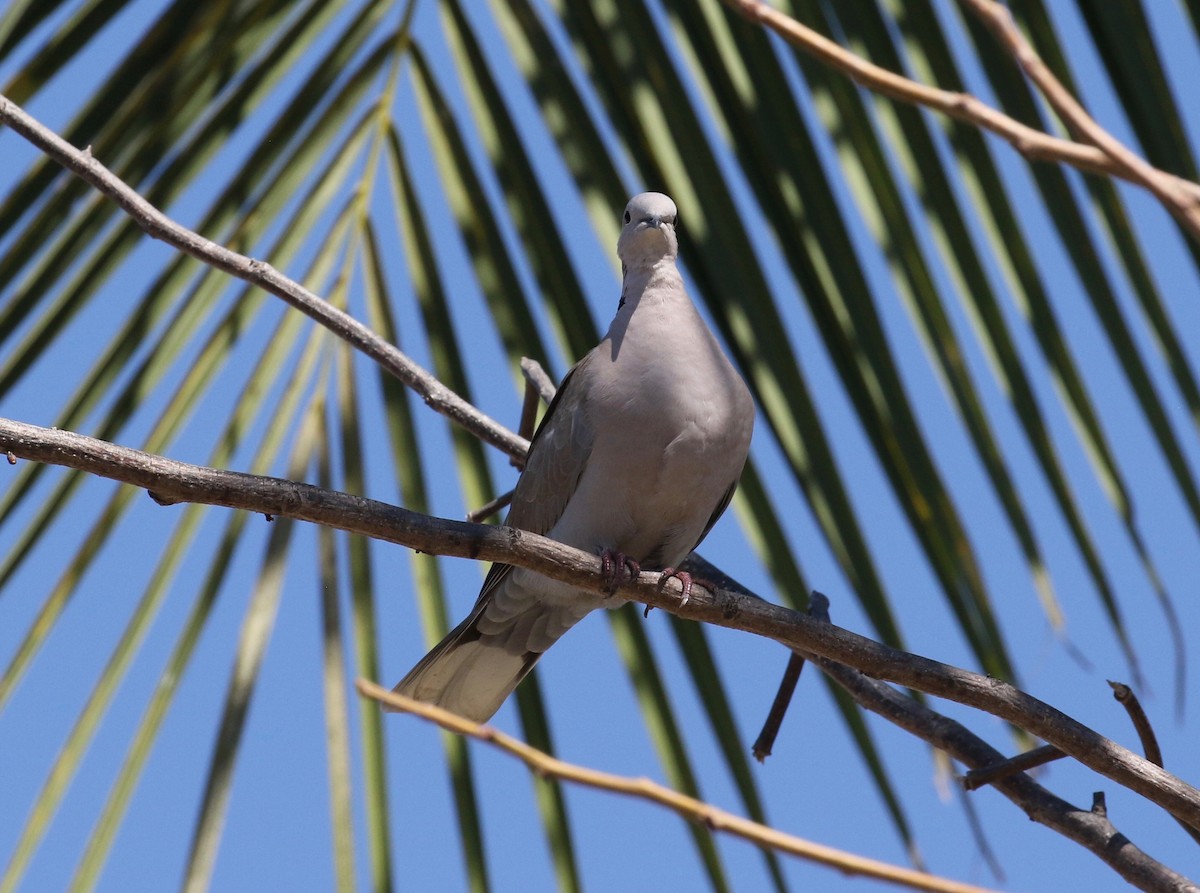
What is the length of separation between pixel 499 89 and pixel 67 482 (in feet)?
3.45

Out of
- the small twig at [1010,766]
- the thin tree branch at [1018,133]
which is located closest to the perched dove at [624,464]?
the small twig at [1010,766]

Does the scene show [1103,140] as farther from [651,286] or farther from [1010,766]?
[651,286]

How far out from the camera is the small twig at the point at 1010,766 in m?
2.21

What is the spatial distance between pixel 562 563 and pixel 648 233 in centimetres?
116

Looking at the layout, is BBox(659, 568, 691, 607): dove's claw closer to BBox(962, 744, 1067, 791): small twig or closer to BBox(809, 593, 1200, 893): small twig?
BBox(809, 593, 1200, 893): small twig

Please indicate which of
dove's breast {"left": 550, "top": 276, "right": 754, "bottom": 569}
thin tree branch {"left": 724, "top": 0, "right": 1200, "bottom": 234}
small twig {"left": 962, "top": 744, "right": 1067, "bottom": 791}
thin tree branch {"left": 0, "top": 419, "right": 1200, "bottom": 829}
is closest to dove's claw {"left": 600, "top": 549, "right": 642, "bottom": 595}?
thin tree branch {"left": 0, "top": 419, "right": 1200, "bottom": 829}

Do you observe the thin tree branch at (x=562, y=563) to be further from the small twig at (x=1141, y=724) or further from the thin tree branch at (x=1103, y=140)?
the thin tree branch at (x=1103, y=140)

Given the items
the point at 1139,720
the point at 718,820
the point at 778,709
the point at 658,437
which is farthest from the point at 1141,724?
the point at 718,820

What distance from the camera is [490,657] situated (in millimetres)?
3117

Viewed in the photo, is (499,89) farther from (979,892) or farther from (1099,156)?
(979,892)

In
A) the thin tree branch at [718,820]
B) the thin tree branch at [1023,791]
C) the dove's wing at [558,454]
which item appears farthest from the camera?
the dove's wing at [558,454]

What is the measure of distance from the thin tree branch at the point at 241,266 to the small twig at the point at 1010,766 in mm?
1149

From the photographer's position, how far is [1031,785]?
2336 millimetres

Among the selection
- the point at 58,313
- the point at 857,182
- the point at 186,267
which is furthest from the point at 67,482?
the point at 857,182
